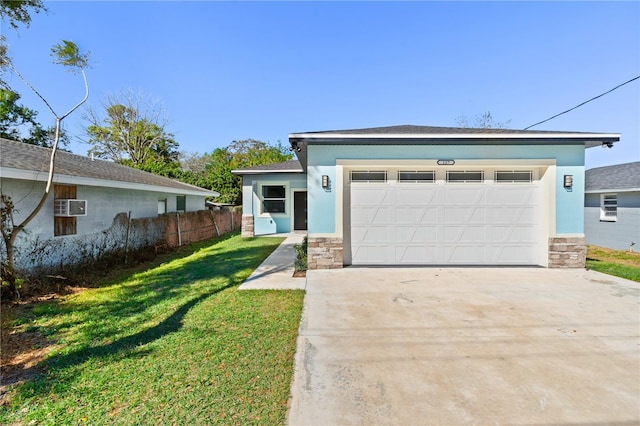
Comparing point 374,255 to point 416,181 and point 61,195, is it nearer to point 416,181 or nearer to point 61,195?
point 416,181

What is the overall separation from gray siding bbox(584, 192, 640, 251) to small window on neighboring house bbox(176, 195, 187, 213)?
1897 centimetres

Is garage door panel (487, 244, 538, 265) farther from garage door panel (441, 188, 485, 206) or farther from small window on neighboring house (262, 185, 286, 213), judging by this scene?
small window on neighboring house (262, 185, 286, 213)

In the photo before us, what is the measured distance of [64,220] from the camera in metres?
6.98

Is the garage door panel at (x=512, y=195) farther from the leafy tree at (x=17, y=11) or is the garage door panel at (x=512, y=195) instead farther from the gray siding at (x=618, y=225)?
the leafy tree at (x=17, y=11)

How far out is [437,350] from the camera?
3215 millimetres

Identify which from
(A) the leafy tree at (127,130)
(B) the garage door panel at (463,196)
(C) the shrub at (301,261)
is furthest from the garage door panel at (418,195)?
(A) the leafy tree at (127,130)

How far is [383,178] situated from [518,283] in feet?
11.8

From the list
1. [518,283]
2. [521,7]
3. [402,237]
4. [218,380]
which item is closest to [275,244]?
[402,237]

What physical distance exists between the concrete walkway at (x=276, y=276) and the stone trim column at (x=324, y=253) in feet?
2.02

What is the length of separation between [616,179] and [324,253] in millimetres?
13471

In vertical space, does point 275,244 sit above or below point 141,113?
below

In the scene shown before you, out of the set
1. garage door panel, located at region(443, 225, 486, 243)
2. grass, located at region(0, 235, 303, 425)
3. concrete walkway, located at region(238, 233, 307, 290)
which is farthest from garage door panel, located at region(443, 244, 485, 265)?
grass, located at region(0, 235, 303, 425)

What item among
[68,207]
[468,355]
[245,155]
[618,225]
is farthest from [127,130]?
[618,225]

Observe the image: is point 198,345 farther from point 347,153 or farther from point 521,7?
point 521,7
